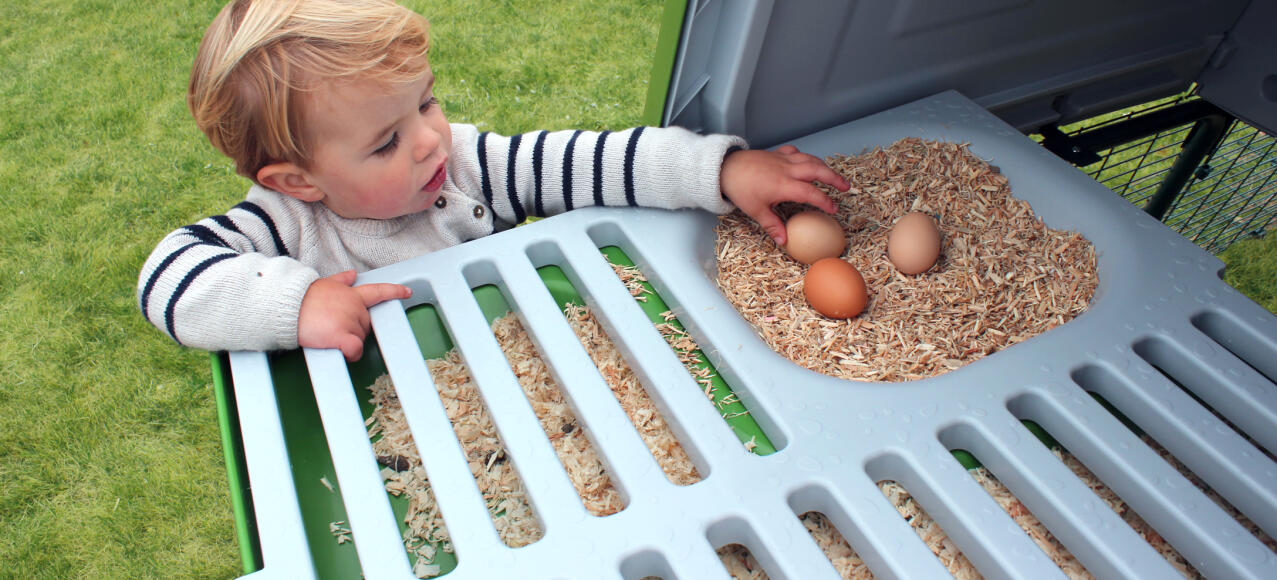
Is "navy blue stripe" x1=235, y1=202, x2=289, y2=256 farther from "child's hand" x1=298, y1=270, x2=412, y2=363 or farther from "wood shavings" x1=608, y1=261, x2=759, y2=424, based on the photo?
"wood shavings" x1=608, y1=261, x2=759, y2=424

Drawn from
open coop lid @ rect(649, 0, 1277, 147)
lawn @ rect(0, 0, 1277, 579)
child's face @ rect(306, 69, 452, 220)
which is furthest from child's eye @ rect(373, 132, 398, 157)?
lawn @ rect(0, 0, 1277, 579)

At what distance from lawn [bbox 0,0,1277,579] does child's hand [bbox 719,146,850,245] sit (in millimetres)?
1085

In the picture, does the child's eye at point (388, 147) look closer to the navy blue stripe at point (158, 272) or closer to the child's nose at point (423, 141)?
the child's nose at point (423, 141)

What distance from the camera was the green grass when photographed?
149 centimetres

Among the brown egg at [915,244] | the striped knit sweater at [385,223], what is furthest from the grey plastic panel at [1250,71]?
the striped knit sweater at [385,223]

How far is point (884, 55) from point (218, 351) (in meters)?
0.94

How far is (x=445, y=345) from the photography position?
3.26 ft

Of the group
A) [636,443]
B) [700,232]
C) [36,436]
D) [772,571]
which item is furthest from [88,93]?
[772,571]

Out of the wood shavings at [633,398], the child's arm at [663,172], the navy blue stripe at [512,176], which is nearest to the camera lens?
the wood shavings at [633,398]

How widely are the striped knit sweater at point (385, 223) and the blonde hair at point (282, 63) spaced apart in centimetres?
12

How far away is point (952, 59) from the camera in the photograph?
1258 mm

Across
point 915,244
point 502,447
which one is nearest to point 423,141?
point 502,447

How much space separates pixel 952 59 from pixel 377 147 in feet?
2.78

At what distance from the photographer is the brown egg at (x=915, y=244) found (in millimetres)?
1059
